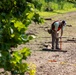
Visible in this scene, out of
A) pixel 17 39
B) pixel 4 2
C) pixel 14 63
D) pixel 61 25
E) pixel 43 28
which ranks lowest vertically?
pixel 43 28

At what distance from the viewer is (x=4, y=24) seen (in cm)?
380

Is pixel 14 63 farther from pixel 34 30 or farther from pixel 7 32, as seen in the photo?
pixel 34 30

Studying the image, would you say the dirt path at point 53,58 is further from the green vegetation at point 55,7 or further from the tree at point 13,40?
the green vegetation at point 55,7

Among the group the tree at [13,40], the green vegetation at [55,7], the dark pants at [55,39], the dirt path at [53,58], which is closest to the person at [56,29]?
the dark pants at [55,39]

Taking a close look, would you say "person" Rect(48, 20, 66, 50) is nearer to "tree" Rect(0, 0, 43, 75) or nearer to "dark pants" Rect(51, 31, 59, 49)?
"dark pants" Rect(51, 31, 59, 49)

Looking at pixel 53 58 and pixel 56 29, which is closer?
pixel 53 58

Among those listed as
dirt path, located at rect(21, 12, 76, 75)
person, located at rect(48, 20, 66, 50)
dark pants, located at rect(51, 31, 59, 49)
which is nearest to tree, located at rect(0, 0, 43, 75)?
dirt path, located at rect(21, 12, 76, 75)

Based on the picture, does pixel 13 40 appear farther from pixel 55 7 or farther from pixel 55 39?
pixel 55 7

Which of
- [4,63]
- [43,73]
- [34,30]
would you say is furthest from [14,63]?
[34,30]

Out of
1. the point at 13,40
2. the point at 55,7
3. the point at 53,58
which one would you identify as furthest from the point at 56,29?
the point at 55,7

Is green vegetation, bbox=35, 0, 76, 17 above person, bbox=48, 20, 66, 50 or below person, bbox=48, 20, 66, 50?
below

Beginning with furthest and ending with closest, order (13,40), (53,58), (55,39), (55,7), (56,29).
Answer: (55,7)
(55,39)
(56,29)
(53,58)
(13,40)

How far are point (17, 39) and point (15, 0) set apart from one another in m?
1.35

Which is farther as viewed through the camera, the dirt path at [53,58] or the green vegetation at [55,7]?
the green vegetation at [55,7]
